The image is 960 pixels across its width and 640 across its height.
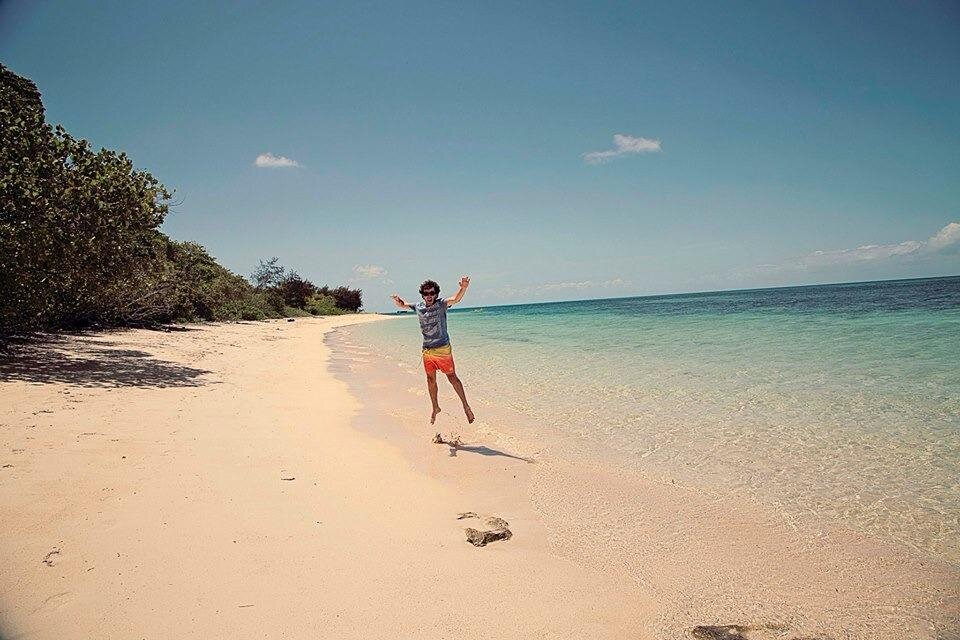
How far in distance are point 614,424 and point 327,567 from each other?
4848 mm

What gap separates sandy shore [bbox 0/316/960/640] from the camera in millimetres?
2436

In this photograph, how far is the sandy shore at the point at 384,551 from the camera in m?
2.44

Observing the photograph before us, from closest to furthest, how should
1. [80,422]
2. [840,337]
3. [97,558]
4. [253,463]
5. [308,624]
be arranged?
1. [308,624]
2. [97,558]
3. [253,463]
4. [80,422]
5. [840,337]

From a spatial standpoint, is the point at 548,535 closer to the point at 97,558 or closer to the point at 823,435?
the point at 97,558

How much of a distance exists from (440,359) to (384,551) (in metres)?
3.23

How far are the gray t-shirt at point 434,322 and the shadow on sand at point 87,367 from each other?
5.60 m

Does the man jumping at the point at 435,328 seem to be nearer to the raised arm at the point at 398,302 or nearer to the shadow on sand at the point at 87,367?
the raised arm at the point at 398,302

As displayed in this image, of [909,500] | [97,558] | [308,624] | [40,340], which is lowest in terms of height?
[909,500]

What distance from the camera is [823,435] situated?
226 inches

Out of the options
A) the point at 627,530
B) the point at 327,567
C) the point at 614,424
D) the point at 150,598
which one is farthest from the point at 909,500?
the point at 150,598

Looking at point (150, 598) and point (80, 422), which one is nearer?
point (150, 598)

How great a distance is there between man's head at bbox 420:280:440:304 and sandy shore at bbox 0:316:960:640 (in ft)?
6.33

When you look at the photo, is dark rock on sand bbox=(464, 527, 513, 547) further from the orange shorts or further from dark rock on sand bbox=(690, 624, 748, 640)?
the orange shorts

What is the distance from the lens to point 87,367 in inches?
368
